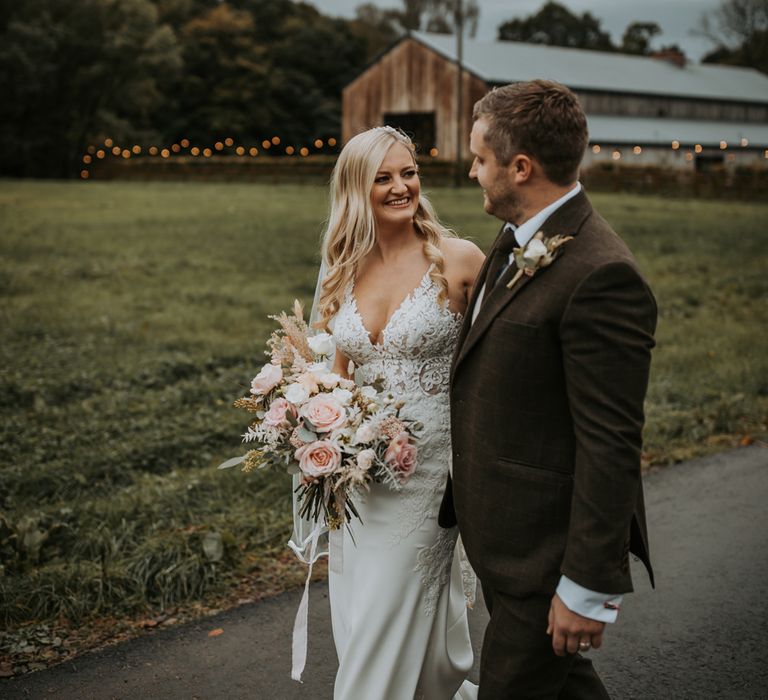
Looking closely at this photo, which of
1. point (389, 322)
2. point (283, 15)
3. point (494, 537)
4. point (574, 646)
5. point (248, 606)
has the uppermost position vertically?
point (283, 15)

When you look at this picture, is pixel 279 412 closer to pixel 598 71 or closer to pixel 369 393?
pixel 369 393

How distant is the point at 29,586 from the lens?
4527 millimetres

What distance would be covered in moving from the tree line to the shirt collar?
3388cm

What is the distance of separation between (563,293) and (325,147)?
6291 centimetres

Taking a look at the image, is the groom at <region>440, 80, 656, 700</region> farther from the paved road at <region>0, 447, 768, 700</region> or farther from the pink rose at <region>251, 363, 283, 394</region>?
the paved road at <region>0, 447, 768, 700</region>

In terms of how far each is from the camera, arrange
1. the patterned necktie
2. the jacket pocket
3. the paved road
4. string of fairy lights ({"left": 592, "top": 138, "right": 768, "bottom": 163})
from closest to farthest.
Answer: the jacket pocket
the patterned necktie
the paved road
string of fairy lights ({"left": 592, "top": 138, "right": 768, "bottom": 163})

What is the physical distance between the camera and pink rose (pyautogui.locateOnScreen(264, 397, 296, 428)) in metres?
3.01

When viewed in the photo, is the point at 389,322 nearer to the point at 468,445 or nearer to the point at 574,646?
the point at 468,445

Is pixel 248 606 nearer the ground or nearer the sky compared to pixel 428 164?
nearer the ground

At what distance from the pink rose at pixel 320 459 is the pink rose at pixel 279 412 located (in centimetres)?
16

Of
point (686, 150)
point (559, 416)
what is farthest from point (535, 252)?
point (686, 150)

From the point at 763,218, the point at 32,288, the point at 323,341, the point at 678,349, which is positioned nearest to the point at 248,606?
the point at 323,341

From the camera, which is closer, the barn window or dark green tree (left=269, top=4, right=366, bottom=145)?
the barn window

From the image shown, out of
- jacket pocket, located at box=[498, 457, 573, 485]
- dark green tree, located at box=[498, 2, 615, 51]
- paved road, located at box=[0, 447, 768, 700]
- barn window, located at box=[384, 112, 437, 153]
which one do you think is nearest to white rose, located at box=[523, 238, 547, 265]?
jacket pocket, located at box=[498, 457, 573, 485]
